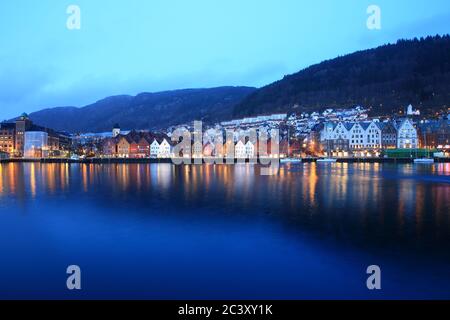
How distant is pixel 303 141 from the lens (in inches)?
3120

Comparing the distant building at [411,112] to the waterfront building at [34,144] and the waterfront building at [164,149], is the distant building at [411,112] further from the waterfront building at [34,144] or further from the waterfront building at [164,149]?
the waterfront building at [34,144]

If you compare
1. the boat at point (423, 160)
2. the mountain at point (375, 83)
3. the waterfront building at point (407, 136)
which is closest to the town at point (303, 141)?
the waterfront building at point (407, 136)

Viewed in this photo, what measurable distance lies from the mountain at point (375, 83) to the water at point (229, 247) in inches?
3220

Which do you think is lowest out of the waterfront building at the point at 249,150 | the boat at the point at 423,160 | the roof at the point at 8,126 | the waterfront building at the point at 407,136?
the boat at the point at 423,160

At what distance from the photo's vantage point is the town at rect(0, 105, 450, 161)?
218 feet

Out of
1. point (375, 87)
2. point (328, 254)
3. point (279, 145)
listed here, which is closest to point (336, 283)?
point (328, 254)

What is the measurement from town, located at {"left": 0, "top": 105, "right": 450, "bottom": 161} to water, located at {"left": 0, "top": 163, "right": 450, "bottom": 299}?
51.3 metres

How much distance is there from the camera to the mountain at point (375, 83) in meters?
93.9

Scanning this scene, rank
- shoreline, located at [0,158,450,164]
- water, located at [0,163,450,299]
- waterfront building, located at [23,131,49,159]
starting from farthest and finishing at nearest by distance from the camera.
A: waterfront building, located at [23,131,49,159]
shoreline, located at [0,158,450,164]
water, located at [0,163,450,299]

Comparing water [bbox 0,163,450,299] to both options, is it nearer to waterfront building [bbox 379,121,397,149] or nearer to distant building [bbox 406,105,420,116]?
waterfront building [bbox 379,121,397,149]

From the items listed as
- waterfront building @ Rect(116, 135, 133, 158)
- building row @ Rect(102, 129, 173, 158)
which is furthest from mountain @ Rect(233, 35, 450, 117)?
waterfront building @ Rect(116, 135, 133, 158)
